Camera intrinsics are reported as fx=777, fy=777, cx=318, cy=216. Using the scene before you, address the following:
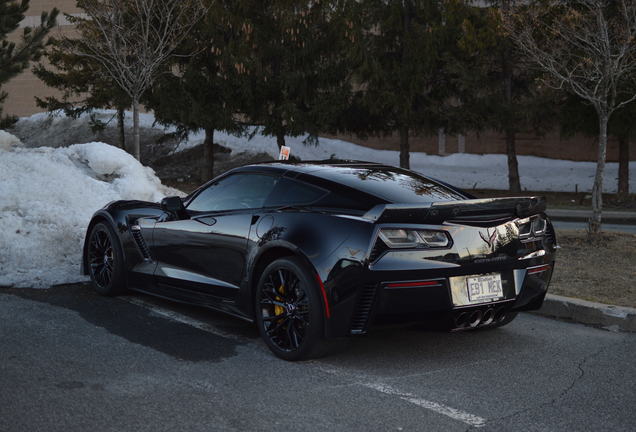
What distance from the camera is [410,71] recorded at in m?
24.7

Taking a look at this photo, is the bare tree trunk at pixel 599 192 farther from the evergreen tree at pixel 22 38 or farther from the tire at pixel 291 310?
the evergreen tree at pixel 22 38

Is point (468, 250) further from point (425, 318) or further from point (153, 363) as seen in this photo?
point (153, 363)

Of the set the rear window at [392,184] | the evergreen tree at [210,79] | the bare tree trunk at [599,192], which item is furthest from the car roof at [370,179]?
the evergreen tree at [210,79]

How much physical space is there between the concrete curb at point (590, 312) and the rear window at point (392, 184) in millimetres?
1558

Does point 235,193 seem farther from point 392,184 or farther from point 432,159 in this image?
point 432,159

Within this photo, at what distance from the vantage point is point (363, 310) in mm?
5016

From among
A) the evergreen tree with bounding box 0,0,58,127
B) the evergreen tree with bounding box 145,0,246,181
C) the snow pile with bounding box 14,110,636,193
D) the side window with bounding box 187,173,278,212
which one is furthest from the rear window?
the snow pile with bounding box 14,110,636,193

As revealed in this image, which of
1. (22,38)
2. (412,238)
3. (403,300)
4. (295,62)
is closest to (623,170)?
(295,62)

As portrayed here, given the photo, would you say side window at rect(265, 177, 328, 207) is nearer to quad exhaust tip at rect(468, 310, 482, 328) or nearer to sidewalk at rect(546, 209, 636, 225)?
quad exhaust tip at rect(468, 310, 482, 328)

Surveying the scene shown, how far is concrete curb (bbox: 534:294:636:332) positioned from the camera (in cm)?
650

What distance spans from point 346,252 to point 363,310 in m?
0.39

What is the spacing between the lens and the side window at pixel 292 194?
5.69 metres

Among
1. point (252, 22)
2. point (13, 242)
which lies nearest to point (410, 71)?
point (252, 22)

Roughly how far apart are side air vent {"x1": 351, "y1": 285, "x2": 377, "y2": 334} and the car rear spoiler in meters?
0.45
